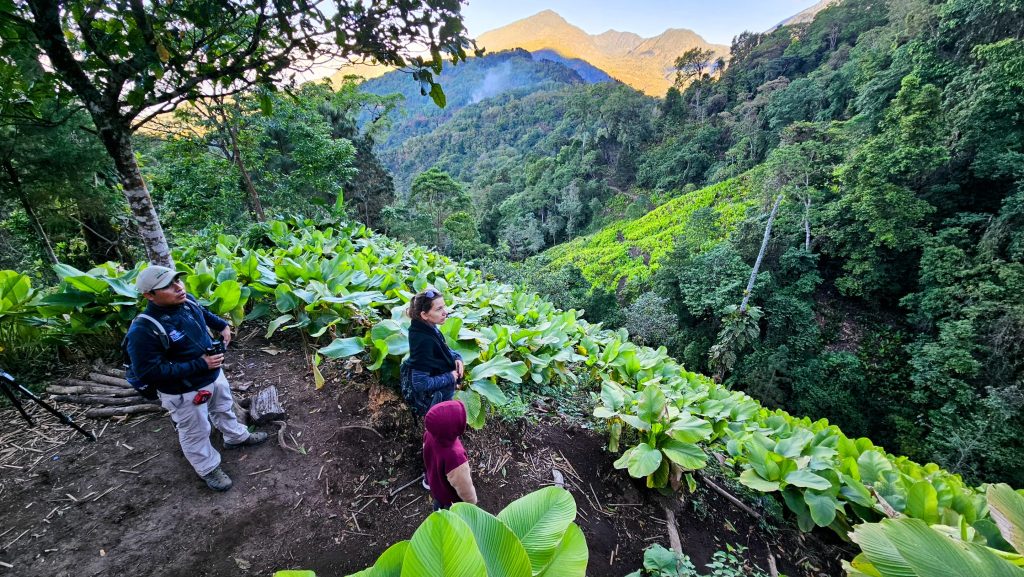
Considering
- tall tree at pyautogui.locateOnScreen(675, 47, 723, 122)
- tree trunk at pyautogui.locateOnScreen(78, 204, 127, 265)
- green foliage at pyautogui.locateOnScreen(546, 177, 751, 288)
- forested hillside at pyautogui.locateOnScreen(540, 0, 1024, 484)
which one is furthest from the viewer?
tall tree at pyautogui.locateOnScreen(675, 47, 723, 122)

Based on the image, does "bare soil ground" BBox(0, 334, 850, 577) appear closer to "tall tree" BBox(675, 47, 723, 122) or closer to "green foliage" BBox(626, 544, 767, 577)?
"green foliage" BBox(626, 544, 767, 577)

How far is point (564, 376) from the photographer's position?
349 centimetres

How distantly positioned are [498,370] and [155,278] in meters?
2.01

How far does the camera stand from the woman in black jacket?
7.00 ft

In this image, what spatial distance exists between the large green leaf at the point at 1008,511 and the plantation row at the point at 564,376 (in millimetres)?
685

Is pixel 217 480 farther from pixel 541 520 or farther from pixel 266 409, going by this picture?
pixel 541 520

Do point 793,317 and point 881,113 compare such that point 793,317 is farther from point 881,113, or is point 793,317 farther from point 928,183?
point 881,113

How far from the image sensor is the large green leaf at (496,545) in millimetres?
720

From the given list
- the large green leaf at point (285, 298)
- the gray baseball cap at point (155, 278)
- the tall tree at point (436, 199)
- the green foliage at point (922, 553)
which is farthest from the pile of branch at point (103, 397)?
the tall tree at point (436, 199)

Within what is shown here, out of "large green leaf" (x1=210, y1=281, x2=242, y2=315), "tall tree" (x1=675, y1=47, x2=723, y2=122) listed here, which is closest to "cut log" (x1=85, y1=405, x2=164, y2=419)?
"large green leaf" (x1=210, y1=281, x2=242, y2=315)

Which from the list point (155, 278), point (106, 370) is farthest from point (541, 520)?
point (106, 370)

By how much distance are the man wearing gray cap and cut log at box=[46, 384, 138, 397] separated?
39.5 inches

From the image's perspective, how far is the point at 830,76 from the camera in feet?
109

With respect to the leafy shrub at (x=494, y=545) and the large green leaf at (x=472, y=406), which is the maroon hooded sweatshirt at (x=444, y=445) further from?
the leafy shrub at (x=494, y=545)
